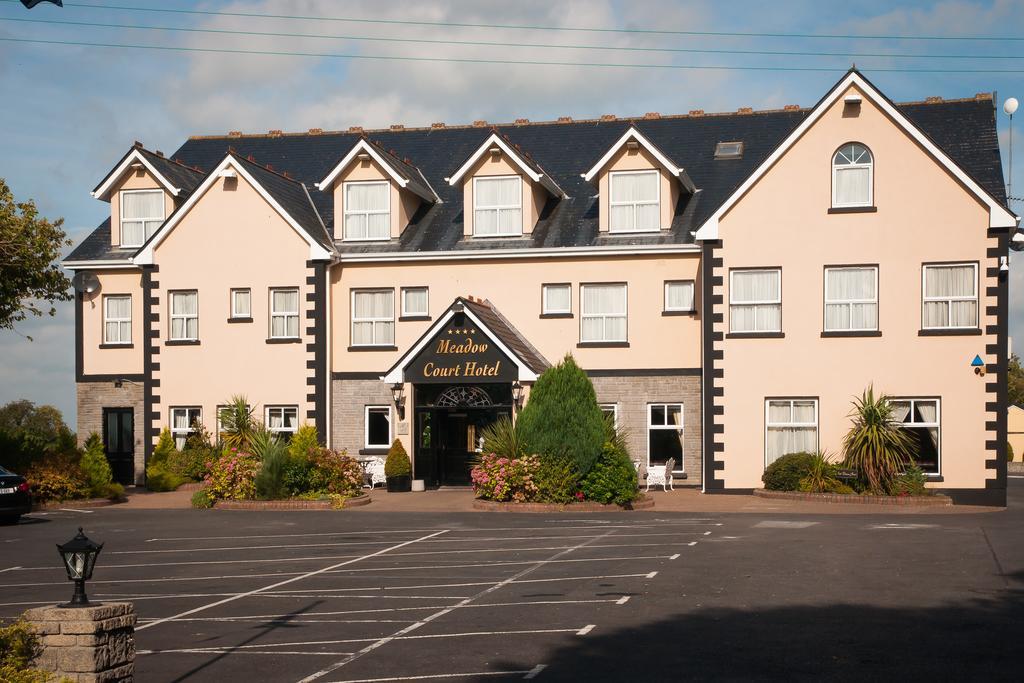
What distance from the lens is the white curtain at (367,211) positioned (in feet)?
116

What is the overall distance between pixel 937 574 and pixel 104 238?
29.8 meters

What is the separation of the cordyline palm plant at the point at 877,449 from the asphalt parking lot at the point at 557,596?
355 cm

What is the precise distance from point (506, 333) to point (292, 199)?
8.39 meters

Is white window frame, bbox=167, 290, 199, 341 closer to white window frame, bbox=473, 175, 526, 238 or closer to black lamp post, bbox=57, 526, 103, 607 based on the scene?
white window frame, bbox=473, 175, 526, 238

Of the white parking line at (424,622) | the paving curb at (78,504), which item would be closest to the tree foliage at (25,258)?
the paving curb at (78,504)

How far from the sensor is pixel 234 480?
28766 mm

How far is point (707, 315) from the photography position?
31359 mm

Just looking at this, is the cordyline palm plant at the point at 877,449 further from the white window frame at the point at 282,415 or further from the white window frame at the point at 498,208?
the white window frame at the point at 282,415

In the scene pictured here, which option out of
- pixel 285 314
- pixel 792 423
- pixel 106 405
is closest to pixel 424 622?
pixel 792 423

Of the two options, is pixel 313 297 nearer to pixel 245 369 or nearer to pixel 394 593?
pixel 245 369

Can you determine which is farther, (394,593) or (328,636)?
(394,593)

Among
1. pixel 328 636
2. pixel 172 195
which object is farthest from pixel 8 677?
pixel 172 195

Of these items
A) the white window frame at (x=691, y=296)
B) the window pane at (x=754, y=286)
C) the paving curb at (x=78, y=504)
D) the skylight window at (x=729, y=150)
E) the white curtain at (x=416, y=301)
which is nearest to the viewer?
the paving curb at (x=78, y=504)

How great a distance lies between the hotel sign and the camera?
31625 mm
